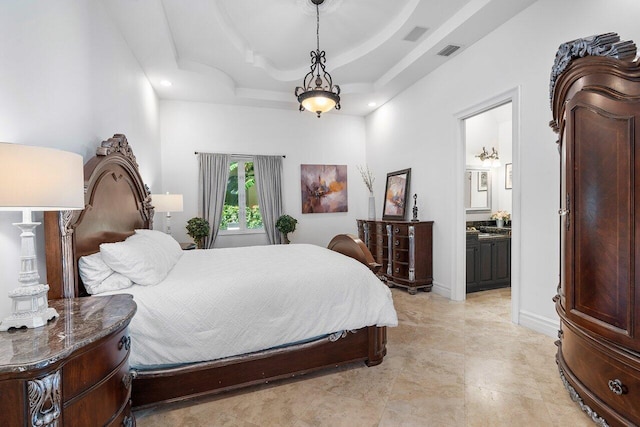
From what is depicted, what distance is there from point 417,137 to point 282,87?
2.32m

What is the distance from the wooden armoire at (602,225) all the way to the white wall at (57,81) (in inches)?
121

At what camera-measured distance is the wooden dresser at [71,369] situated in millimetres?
959

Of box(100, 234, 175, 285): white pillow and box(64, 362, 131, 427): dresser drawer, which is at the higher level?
box(100, 234, 175, 285): white pillow

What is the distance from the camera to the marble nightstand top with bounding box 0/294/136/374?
977mm

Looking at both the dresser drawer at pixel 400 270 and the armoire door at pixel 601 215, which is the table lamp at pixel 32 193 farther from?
the dresser drawer at pixel 400 270

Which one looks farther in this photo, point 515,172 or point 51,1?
point 515,172

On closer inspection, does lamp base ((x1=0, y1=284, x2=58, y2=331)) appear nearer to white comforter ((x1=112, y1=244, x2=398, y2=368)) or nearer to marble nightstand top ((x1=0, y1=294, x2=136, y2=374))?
marble nightstand top ((x1=0, y1=294, x2=136, y2=374))

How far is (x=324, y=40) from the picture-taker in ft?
12.9

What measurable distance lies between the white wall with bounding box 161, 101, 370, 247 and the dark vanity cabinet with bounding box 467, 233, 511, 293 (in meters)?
1.95

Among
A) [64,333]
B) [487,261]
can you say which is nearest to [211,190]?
[64,333]

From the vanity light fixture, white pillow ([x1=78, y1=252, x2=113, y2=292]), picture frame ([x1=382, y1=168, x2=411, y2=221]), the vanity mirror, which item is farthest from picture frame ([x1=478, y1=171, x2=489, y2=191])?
white pillow ([x1=78, y1=252, x2=113, y2=292])

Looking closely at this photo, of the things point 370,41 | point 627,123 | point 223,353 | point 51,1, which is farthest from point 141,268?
point 370,41

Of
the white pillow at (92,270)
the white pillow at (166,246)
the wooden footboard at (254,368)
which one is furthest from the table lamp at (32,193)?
the white pillow at (166,246)

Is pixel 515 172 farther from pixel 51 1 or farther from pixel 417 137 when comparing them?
pixel 51 1
